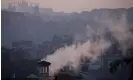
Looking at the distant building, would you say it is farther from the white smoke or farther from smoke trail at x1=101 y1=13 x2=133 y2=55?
smoke trail at x1=101 y1=13 x2=133 y2=55

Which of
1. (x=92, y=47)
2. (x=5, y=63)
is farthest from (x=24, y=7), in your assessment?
(x=92, y=47)

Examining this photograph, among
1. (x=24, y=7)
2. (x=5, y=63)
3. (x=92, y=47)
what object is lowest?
(x=5, y=63)

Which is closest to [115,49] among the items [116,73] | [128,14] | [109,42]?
[109,42]

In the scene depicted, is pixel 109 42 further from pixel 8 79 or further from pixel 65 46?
pixel 8 79

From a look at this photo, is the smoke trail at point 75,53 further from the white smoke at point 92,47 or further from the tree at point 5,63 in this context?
the tree at point 5,63

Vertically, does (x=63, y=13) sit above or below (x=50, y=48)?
above

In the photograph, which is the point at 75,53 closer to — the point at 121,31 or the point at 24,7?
the point at 121,31

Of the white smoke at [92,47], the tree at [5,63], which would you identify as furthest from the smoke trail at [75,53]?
the tree at [5,63]

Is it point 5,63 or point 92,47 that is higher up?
point 92,47
